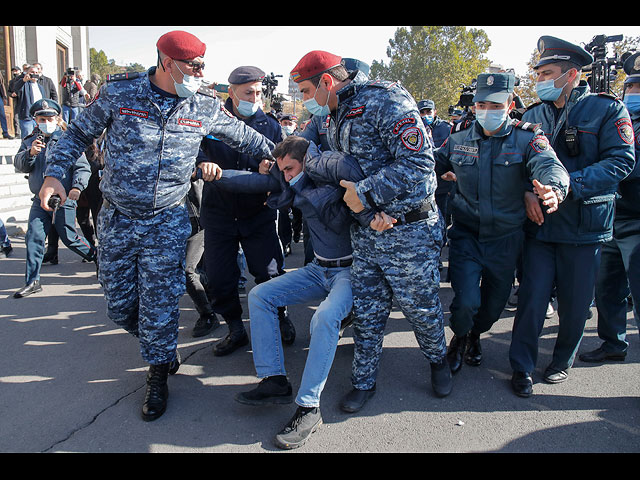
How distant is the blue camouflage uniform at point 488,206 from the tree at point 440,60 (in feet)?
140

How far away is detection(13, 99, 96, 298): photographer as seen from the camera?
526 cm

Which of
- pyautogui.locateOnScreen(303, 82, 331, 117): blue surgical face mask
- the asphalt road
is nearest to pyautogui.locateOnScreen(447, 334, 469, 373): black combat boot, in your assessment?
the asphalt road

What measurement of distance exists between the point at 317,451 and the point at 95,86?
12.3 metres

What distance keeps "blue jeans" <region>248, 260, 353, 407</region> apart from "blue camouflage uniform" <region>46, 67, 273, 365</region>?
1.99 ft

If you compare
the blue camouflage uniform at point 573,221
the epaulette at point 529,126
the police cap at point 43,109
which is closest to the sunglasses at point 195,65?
the epaulette at point 529,126

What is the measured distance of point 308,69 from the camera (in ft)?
9.26

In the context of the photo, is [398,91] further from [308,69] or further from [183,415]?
[183,415]

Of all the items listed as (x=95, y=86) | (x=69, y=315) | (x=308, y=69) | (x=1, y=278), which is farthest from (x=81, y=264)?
(x=95, y=86)

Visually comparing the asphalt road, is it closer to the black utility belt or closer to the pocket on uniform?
the pocket on uniform

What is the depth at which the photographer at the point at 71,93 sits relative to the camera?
11.6m

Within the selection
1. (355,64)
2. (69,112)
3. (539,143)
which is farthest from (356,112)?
(69,112)

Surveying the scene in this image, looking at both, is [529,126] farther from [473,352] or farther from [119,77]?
[119,77]

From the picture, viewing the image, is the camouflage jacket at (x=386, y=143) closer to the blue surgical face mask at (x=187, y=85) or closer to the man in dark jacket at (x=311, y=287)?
the man in dark jacket at (x=311, y=287)

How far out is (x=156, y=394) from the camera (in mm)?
2961
